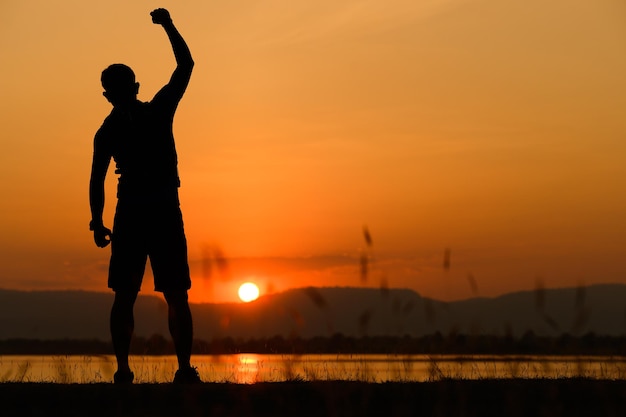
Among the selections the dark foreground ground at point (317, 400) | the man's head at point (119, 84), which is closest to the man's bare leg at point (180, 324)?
the dark foreground ground at point (317, 400)

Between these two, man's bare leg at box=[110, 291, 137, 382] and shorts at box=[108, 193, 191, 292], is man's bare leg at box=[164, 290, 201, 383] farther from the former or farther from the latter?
man's bare leg at box=[110, 291, 137, 382]

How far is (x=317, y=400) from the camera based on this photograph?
775 cm

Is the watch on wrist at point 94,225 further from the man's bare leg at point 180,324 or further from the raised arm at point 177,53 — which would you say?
the raised arm at point 177,53

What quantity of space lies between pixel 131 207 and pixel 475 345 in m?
3.07

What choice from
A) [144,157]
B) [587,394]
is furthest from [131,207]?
[587,394]

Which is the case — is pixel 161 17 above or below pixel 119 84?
above

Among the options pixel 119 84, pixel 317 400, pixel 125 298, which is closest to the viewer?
pixel 317 400

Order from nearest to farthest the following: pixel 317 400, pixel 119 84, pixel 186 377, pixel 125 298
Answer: pixel 317 400 → pixel 186 377 → pixel 119 84 → pixel 125 298

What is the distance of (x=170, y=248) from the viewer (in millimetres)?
8641

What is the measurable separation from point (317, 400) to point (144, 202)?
7.22 ft

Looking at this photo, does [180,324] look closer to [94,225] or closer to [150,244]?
[150,244]

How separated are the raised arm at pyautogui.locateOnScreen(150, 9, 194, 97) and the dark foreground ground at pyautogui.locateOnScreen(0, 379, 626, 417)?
7.96ft

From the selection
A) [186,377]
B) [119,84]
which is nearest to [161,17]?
[119,84]

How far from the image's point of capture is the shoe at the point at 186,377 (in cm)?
841
